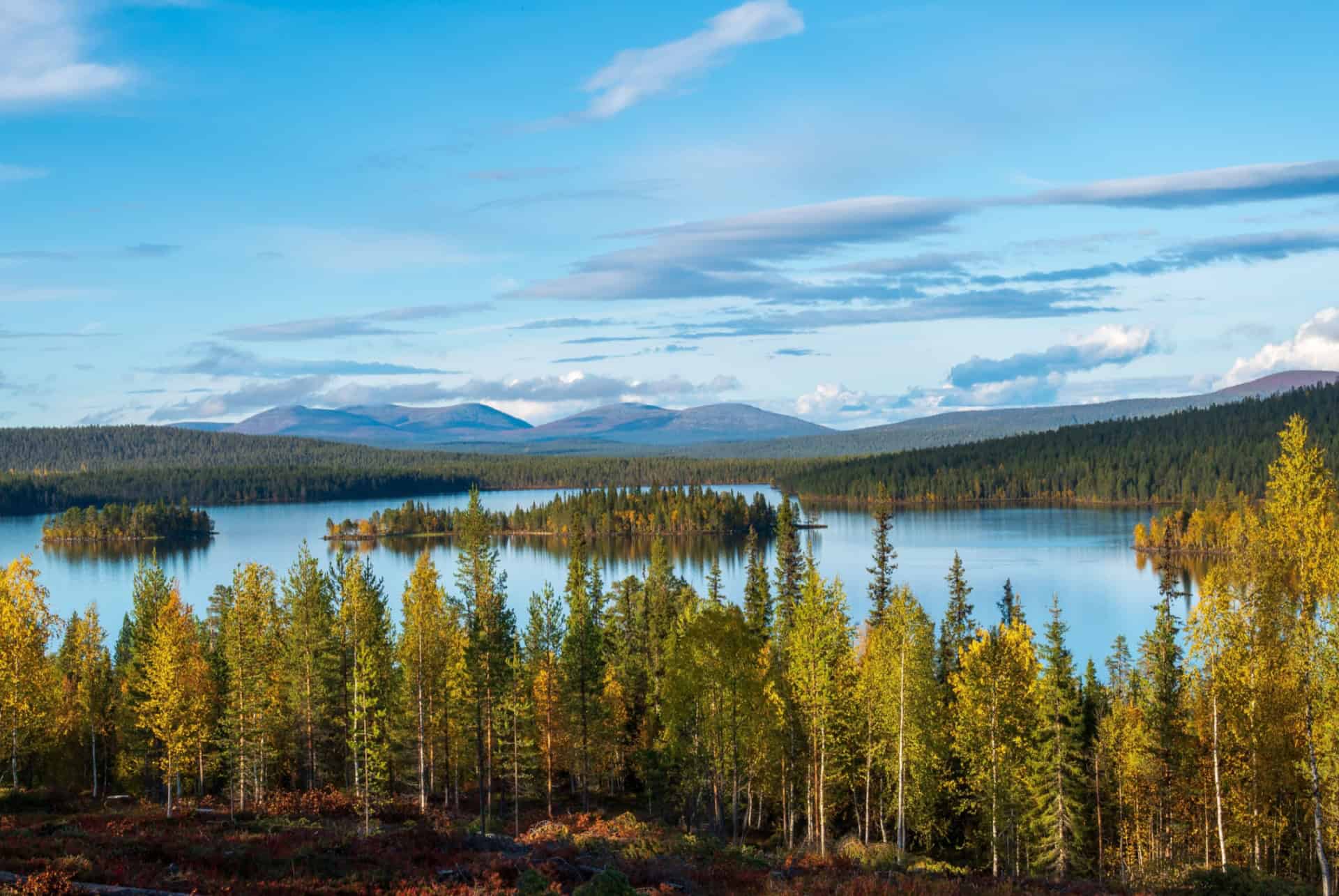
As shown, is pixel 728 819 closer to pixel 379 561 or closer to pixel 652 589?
pixel 652 589

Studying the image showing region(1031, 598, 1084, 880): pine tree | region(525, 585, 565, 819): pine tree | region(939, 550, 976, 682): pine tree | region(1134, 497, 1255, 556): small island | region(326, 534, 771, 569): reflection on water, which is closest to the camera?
region(1031, 598, 1084, 880): pine tree

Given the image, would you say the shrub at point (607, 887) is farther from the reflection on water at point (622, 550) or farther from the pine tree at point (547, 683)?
the reflection on water at point (622, 550)

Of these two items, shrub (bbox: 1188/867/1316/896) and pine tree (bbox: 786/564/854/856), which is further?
pine tree (bbox: 786/564/854/856)

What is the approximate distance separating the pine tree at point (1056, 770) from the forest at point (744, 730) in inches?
7.4

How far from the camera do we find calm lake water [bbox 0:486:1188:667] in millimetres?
103000

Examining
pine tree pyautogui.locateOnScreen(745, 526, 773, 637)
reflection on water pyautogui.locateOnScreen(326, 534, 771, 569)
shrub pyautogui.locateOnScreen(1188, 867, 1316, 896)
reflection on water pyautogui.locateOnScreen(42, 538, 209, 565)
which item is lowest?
reflection on water pyautogui.locateOnScreen(326, 534, 771, 569)

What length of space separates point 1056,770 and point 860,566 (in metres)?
93.0

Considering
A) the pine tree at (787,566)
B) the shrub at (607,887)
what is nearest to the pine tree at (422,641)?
the pine tree at (787,566)

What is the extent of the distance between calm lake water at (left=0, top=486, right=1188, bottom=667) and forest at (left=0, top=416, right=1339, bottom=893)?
3558 centimetres

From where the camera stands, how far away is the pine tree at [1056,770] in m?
41.9

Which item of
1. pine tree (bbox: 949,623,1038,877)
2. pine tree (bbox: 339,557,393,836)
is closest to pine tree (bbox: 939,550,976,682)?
pine tree (bbox: 949,623,1038,877)

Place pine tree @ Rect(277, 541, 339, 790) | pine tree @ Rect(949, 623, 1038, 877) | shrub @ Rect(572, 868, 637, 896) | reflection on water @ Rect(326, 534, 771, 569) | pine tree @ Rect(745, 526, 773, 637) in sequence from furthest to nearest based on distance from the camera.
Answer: reflection on water @ Rect(326, 534, 771, 569)
pine tree @ Rect(745, 526, 773, 637)
pine tree @ Rect(277, 541, 339, 790)
pine tree @ Rect(949, 623, 1038, 877)
shrub @ Rect(572, 868, 637, 896)

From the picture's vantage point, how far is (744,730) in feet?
138

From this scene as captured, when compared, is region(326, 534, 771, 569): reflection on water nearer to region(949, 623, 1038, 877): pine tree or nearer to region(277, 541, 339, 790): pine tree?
region(277, 541, 339, 790): pine tree
